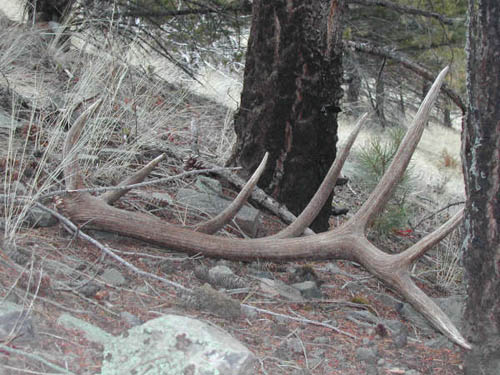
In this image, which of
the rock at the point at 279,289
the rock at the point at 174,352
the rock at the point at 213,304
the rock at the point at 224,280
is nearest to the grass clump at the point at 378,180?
the rock at the point at 279,289

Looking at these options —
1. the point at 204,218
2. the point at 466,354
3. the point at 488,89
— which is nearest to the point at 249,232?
the point at 204,218

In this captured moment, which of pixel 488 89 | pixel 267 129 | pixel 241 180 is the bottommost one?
pixel 241 180

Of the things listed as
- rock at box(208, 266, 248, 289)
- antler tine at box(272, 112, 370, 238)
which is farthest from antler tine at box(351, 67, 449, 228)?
rock at box(208, 266, 248, 289)

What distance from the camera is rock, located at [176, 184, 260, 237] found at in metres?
3.52

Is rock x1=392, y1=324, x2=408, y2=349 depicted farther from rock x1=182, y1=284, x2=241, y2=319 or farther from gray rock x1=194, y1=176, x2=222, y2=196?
gray rock x1=194, y1=176, x2=222, y2=196

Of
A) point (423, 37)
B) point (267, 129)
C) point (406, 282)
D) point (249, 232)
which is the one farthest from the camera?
point (423, 37)

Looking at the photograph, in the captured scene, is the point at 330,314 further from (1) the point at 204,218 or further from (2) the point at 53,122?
(2) the point at 53,122

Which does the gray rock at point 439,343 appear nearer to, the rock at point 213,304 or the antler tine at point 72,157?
the rock at point 213,304

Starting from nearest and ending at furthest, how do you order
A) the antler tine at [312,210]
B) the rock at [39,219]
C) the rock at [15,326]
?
the rock at [15,326] → the rock at [39,219] → the antler tine at [312,210]

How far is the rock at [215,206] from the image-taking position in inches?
139

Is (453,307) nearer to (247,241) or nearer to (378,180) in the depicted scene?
(247,241)

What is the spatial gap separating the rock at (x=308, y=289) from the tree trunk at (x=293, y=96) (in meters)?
0.90

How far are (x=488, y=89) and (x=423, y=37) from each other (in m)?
6.49

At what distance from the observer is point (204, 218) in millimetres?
3584
